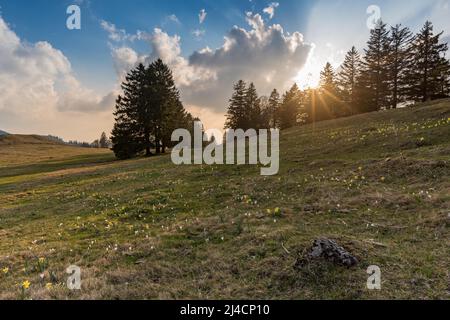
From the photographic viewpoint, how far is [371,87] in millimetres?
59469

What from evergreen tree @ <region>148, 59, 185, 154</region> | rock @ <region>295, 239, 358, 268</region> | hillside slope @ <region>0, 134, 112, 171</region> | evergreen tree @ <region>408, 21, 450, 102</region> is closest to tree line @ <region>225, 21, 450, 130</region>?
evergreen tree @ <region>408, 21, 450, 102</region>

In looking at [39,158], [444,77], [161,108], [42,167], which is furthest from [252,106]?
[39,158]

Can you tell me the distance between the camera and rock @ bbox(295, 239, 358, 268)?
674cm

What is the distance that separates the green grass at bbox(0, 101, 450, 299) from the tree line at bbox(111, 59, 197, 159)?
32316mm

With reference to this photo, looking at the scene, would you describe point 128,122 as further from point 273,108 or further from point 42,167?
point 273,108

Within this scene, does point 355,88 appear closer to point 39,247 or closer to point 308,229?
point 308,229

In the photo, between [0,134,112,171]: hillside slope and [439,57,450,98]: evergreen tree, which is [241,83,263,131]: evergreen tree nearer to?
[0,134,112,171]: hillside slope

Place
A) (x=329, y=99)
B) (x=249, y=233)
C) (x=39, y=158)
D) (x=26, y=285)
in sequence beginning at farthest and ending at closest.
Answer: (x=39, y=158) → (x=329, y=99) → (x=249, y=233) → (x=26, y=285)

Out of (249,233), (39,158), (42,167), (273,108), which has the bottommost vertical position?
(249,233)

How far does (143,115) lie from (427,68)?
166 feet

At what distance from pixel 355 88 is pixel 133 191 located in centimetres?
5742

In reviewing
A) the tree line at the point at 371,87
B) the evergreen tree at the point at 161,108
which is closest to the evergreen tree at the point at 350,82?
the tree line at the point at 371,87

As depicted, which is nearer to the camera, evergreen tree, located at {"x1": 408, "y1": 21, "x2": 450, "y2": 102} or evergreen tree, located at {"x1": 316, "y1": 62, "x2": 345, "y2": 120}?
evergreen tree, located at {"x1": 408, "y1": 21, "x2": 450, "y2": 102}

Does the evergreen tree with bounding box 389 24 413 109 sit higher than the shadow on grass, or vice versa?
the evergreen tree with bounding box 389 24 413 109
